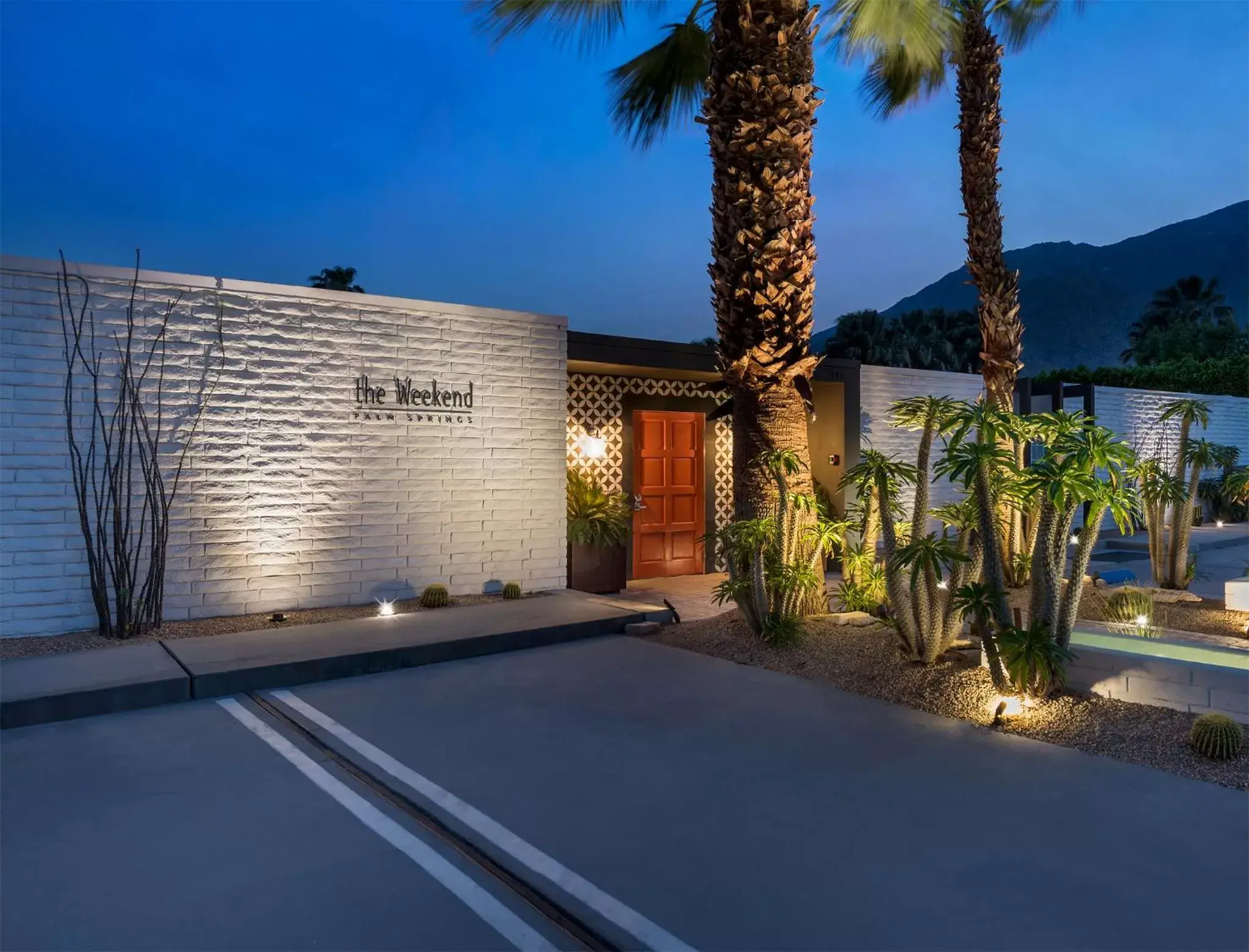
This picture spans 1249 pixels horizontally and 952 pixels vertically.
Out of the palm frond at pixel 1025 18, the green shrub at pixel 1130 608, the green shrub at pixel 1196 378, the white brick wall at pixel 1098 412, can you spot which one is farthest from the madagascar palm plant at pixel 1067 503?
the green shrub at pixel 1196 378

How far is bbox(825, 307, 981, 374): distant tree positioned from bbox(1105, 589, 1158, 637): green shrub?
102 ft

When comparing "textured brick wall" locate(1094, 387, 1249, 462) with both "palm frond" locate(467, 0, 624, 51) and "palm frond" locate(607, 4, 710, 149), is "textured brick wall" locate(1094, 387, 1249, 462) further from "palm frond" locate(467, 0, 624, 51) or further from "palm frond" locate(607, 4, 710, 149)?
"palm frond" locate(467, 0, 624, 51)

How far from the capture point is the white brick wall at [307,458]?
629 centimetres

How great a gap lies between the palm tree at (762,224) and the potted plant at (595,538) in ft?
9.43

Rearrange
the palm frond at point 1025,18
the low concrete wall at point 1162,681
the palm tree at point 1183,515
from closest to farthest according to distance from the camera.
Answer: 1. the low concrete wall at point 1162,681
2. the palm tree at point 1183,515
3. the palm frond at point 1025,18

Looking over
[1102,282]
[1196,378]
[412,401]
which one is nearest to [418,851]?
[412,401]

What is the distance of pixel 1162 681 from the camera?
4496 mm

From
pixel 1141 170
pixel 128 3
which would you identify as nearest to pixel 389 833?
pixel 128 3

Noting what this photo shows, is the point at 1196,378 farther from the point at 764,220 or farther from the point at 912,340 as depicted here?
the point at 764,220

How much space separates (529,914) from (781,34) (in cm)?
623

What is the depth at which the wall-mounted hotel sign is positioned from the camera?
7750mm

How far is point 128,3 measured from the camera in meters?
25.9

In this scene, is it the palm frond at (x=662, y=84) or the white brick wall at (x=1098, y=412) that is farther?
the white brick wall at (x=1098, y=412)

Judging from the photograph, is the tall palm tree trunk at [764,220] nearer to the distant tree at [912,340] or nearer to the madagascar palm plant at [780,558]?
the madagascar palm plant at [780,558]
